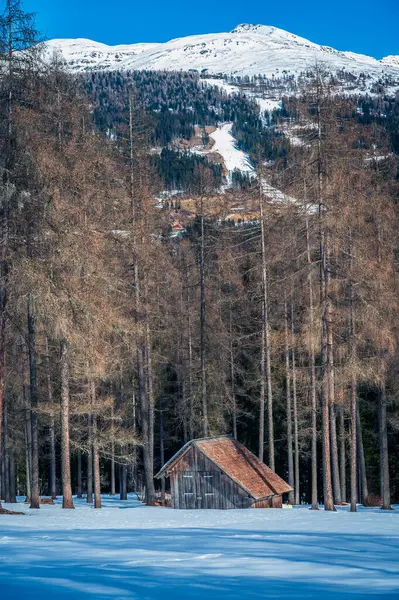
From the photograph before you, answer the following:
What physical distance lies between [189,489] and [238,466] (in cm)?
241

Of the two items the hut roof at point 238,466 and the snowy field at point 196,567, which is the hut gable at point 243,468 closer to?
the hut roof at point 238,466

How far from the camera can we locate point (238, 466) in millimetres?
31781

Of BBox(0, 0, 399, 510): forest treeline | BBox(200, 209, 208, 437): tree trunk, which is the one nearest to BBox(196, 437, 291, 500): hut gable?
BBox(200, 209, 208, 437): tree trunk

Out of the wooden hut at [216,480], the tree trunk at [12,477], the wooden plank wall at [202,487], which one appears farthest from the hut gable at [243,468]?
the tree trunk at [12,477]

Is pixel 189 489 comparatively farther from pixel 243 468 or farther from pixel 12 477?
pixel 12 477

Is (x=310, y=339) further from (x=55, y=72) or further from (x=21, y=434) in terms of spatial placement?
(x=21, y=434)

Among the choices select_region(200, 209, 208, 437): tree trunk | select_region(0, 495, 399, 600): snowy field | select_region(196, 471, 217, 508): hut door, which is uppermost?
select_region(200, 209, 208, 437): tree trunk

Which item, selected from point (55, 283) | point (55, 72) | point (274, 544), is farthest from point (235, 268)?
point (274, 544)

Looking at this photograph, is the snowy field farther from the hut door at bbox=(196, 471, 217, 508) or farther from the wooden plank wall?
the hut door at bbox=(196, 471, 217, 508)

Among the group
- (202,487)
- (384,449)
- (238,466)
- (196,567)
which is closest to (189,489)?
(202,487)

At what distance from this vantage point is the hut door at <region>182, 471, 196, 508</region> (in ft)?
103

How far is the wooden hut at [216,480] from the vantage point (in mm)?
30500

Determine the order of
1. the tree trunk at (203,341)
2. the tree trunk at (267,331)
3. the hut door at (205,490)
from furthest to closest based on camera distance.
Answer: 1. the tree trunk at (203,341)
2. the tree trunk at (267,331)
3. the hut door at (205,490)

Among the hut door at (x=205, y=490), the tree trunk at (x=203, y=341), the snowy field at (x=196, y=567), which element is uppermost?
the tree trunk at (x=203, y=341)
